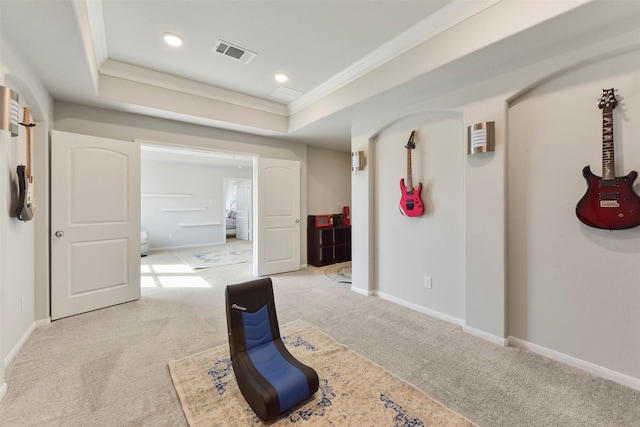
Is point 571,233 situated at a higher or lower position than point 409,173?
lower

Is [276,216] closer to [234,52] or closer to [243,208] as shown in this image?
[234,52]

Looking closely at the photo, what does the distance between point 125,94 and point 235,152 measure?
1.56 meters

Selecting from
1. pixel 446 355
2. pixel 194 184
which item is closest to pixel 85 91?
pixel 446 355

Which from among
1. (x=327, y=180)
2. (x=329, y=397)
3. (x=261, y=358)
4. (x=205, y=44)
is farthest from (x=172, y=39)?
(x=327, y=180)

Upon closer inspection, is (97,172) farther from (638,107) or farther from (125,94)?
(638,107)

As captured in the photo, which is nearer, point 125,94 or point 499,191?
point 499,191

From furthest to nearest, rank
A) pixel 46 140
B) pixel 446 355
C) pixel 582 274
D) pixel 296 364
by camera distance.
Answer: pixel 46 140 → pixel 446 355 → pixel 582 274 → pixel 296 364

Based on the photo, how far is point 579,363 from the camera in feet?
6.53

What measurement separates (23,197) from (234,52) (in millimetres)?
2166

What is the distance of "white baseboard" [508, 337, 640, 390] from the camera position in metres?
1.80

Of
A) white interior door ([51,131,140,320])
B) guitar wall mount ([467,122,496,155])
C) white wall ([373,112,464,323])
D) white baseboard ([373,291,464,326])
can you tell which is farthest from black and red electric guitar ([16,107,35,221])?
guitar wall mount ([467,122,496,155])

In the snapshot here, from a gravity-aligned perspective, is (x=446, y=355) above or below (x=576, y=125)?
below

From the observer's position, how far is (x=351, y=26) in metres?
2.29

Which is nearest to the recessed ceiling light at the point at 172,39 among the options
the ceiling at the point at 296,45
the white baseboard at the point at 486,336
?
the ceiling at the point at 296,45
